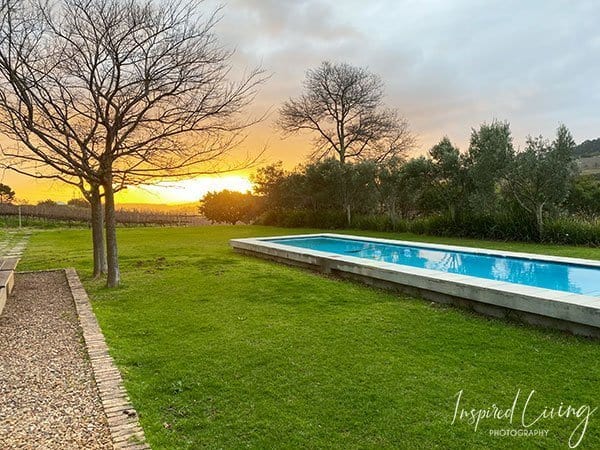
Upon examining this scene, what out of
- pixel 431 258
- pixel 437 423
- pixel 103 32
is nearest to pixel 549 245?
pixel 431 258

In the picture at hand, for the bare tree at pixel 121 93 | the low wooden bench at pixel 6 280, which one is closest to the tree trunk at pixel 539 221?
the bare tree at pixel 121 93

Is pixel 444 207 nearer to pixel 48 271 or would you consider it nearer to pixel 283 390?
pixel 48 271

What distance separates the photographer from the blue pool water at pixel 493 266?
667cm

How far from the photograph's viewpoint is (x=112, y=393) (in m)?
3.19

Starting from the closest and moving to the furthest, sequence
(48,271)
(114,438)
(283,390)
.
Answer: (114,438) → (283,390) → (48,271)

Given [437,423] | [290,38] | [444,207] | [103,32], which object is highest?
[290,38]

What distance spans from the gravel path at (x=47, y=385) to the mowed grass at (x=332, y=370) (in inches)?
12.6

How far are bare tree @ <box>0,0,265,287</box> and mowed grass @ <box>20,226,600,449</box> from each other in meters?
2.60

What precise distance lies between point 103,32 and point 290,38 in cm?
522

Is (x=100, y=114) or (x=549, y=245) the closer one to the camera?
(x=100, y=114)

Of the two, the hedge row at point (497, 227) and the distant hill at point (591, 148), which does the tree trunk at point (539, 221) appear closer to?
the hedge row at point (497, 227)

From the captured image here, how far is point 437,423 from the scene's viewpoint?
8.89 feet

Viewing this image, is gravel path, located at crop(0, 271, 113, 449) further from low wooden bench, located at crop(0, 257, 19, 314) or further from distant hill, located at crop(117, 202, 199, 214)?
distant hill, located at crop(117, 202, 199, 214)

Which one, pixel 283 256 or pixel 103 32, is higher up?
pixel 103 32
